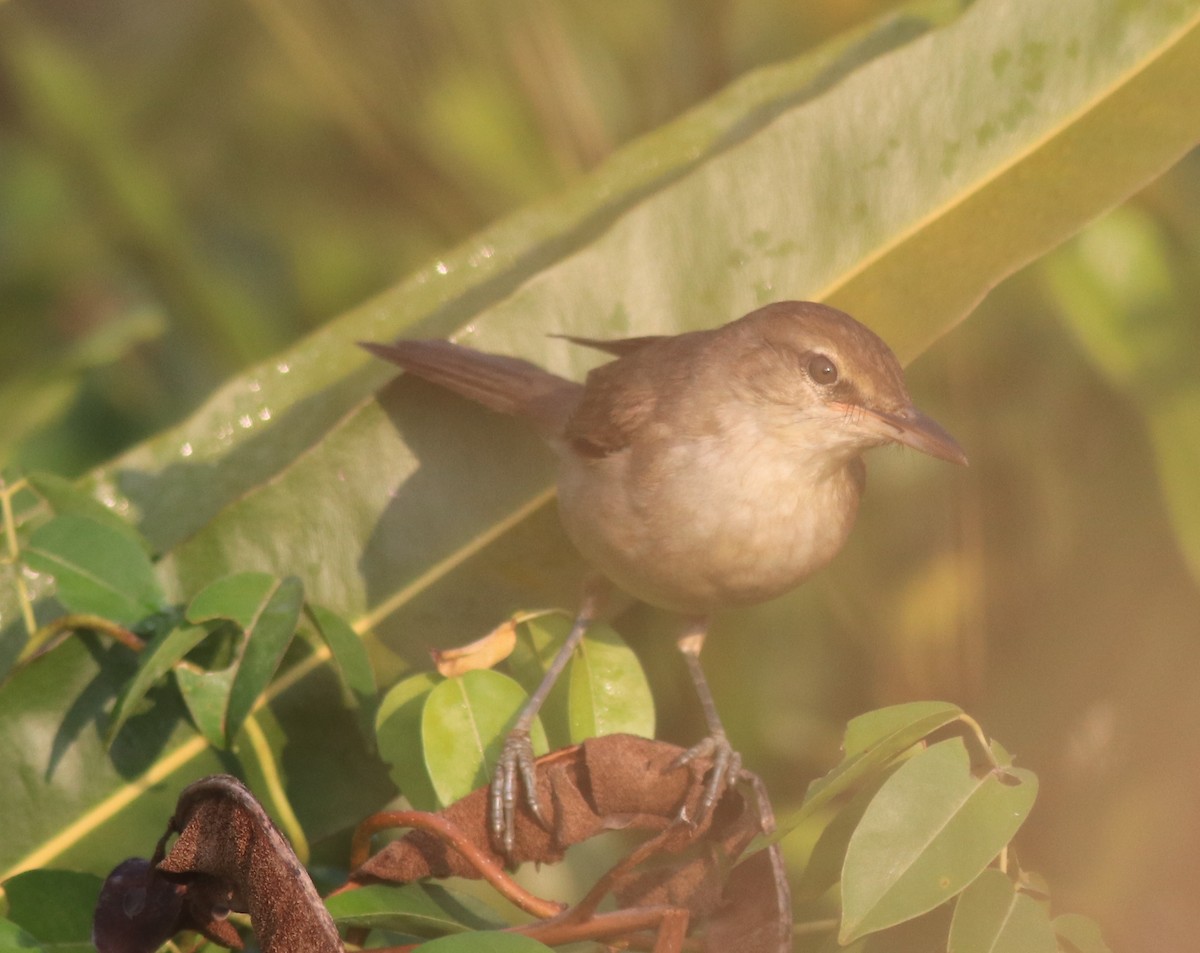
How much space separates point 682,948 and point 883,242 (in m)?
1.37

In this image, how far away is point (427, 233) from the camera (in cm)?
360

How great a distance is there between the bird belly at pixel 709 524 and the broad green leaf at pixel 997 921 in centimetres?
94

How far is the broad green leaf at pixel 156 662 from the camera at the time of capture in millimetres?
1725

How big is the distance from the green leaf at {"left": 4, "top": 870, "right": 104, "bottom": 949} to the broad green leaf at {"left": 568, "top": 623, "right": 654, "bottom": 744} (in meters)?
0.69

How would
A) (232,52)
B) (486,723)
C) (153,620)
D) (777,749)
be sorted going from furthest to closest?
(232,52) → (777,749) → (153,620) → (486,723)

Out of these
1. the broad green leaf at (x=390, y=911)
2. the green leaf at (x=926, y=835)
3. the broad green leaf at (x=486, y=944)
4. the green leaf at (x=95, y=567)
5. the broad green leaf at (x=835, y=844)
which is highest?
the green leaf at (x=95, y=567)

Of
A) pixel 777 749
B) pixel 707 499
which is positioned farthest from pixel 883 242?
pixel 777 749

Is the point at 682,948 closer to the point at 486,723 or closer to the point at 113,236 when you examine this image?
the point at 486,723

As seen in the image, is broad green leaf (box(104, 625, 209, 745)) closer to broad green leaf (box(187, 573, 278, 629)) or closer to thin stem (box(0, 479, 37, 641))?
broad green leaf (box(187, 573, 278, 629))

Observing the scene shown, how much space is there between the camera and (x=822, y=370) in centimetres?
227

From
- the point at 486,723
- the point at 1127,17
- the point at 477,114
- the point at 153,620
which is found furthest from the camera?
the point at 477,114

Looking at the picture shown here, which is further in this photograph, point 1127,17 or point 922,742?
point 1127,17

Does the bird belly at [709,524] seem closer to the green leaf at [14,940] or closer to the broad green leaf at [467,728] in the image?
the broad green leaf at [467,728]

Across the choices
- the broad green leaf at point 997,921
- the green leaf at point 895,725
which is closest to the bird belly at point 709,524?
the green leaf at point 895,725
